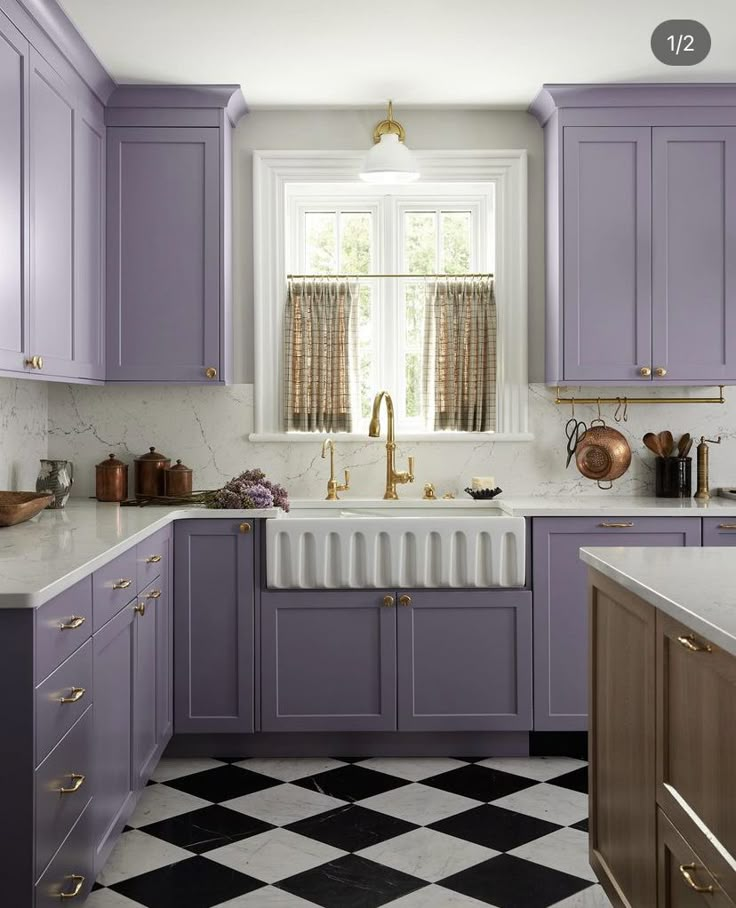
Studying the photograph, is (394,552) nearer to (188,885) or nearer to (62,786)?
(188,885)

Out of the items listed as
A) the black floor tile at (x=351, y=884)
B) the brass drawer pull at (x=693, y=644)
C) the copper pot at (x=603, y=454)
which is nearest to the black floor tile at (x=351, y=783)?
the black floor tile at (x=351, y=884)

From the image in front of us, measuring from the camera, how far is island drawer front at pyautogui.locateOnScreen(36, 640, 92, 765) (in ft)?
6.41

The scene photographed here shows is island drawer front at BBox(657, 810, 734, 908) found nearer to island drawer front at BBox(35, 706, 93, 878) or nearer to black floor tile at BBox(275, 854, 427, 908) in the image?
black floor tile at BBox(275, 854, 427, 908)

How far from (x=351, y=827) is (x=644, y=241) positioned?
2457mm

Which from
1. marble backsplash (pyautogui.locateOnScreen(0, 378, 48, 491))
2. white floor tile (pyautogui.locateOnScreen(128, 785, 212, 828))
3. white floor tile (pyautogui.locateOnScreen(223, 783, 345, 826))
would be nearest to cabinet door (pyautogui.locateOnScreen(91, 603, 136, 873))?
white floor tile (pyautogui.locateOnScreen(128, 785, 212, 828))

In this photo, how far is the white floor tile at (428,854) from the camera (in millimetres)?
2752

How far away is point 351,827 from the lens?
9.97 ft

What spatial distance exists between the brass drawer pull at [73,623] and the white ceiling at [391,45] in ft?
6.46

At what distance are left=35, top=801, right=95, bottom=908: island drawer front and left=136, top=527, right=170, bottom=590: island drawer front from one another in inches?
33.2

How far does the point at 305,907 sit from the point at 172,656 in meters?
1.31

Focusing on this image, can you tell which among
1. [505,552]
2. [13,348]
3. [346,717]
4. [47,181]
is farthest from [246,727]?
[47,181]

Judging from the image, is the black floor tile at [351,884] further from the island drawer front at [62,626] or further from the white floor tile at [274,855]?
the island drawer front at [62,626]

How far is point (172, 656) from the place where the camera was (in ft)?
12.0

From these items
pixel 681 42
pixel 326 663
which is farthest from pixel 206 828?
pixel 681 42
